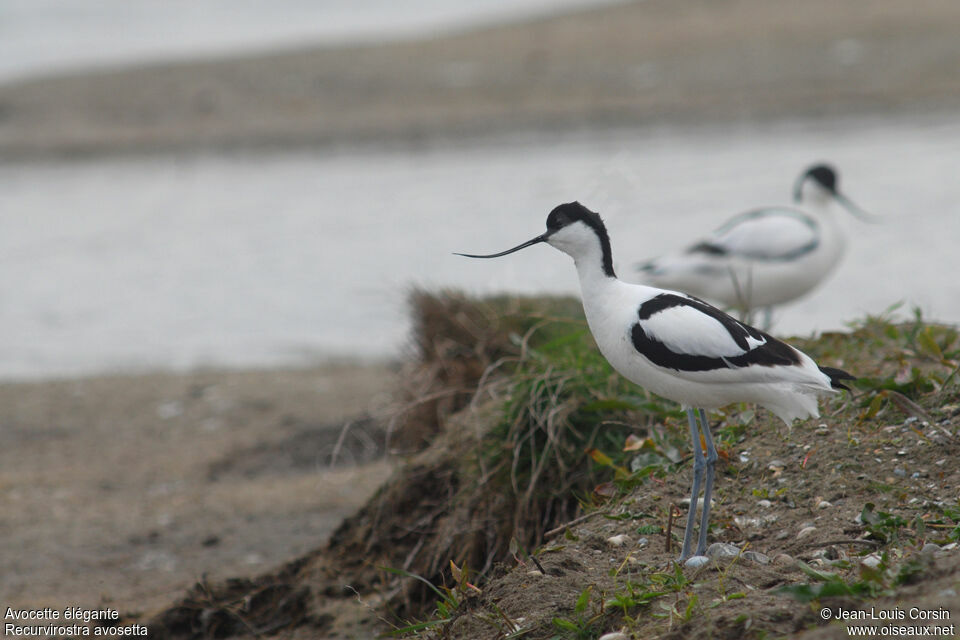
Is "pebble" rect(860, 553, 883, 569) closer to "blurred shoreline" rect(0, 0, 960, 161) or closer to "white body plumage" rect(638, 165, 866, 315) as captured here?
"white body plumage" rect(638, 165, 866, 315)

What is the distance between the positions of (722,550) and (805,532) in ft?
0.83

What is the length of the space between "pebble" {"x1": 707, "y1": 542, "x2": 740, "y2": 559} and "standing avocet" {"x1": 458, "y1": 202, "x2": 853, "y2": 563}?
0.18 feet

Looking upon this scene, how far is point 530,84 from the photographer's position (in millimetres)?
16609

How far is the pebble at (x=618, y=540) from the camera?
11.4 feet

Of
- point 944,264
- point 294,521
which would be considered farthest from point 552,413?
point 944,264

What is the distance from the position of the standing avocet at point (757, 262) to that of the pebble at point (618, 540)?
2886mm

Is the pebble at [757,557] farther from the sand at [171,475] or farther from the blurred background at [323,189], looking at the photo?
the blurred background at [323,189]

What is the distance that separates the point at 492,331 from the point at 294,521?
131cm

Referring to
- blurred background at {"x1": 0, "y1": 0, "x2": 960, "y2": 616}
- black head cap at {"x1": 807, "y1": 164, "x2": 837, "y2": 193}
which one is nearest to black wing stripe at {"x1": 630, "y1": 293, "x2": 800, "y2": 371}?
blurred background at {"x1": 0, "y1": 0, "x2": 960, "y2": 616}

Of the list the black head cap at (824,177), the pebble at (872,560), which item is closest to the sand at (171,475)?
the pebble at (872,560)

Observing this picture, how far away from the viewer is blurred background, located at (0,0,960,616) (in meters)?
6.21

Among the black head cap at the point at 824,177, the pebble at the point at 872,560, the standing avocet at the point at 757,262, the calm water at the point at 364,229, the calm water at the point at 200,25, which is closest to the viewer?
the pebble at the point at 872,560

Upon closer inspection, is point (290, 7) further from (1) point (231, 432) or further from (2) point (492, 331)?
(2) point (492, 331)

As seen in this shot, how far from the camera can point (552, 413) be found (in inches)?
164
